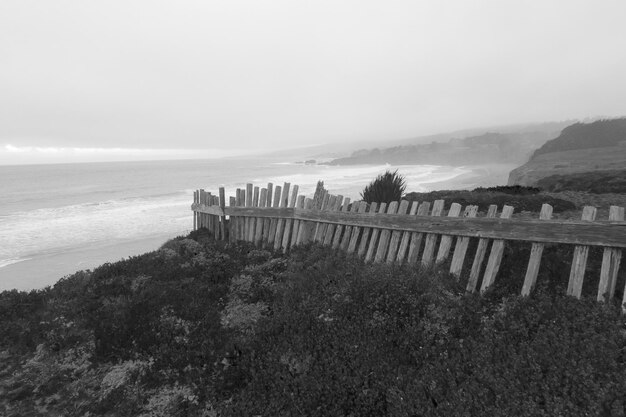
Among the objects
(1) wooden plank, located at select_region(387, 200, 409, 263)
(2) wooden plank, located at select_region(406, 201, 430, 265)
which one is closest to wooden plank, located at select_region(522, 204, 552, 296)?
(2) wooden plank, located at select_region(406, 201, 430, 265)

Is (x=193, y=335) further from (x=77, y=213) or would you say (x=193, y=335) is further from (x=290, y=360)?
(x=77, y=213)

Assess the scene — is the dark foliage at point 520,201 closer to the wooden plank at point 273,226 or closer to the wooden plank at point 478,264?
the wooden plank at point 478,264

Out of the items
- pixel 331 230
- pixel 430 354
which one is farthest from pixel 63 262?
pixel 430 354

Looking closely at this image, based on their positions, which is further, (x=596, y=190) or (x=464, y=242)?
(x=596, y=190)

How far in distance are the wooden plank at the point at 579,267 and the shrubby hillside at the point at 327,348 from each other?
0.15 m

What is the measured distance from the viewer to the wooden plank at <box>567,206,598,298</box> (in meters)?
4.38

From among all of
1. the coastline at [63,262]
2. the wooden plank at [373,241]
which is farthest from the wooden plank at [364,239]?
the coastline at [63,262]

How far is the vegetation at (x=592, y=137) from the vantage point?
3319 cm

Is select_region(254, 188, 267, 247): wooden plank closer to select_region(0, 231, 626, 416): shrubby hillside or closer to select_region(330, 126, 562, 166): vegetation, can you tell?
select_region(0, 231, 626, 416): shrubby hillside

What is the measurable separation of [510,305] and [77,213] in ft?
107

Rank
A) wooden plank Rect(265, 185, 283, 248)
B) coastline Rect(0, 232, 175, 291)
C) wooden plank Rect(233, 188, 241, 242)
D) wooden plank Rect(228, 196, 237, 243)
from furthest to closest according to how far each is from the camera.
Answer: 1. coastline Rect(0, 232, 175, 291)
2. wooden plank Rect(228, 196, 237, 243)
3. wooden plank Rect(233, 188, 241, 242)
4. wooden plank Rect(265, 185, 283, 248)

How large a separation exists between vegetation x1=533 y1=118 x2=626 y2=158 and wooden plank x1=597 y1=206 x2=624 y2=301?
35834mm

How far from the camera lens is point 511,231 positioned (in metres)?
5.01

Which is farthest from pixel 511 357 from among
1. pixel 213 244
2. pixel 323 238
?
pixel 213 244
